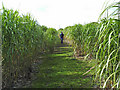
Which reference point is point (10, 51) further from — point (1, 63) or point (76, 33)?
point (76, 33)

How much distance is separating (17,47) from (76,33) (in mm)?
3471

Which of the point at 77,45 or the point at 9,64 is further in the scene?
the point at 77,45

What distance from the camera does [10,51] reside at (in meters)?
2.17

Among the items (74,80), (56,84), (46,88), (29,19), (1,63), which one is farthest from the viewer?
(29,19)

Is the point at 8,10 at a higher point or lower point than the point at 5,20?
higher

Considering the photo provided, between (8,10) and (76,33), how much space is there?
342cm

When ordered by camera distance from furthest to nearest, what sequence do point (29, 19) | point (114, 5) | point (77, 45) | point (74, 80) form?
point (77, 45)
point (29, 19)
point (74, 80)
point (114, 5)

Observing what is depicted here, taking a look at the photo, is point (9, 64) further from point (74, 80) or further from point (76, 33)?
point (76, 33)

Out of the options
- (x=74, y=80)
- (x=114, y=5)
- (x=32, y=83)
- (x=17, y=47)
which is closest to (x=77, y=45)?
(x=74, y=80)

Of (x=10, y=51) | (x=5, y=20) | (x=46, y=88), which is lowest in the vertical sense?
(x=46, y=88)

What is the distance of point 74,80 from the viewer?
9.43 feet

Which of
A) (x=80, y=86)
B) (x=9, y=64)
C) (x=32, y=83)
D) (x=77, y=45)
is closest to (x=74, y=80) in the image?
(x=80, y=86)

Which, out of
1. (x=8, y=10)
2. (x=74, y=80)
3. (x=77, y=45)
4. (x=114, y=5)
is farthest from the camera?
(x=77, y=45)

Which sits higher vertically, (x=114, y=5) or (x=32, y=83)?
(x=114, y=5)
